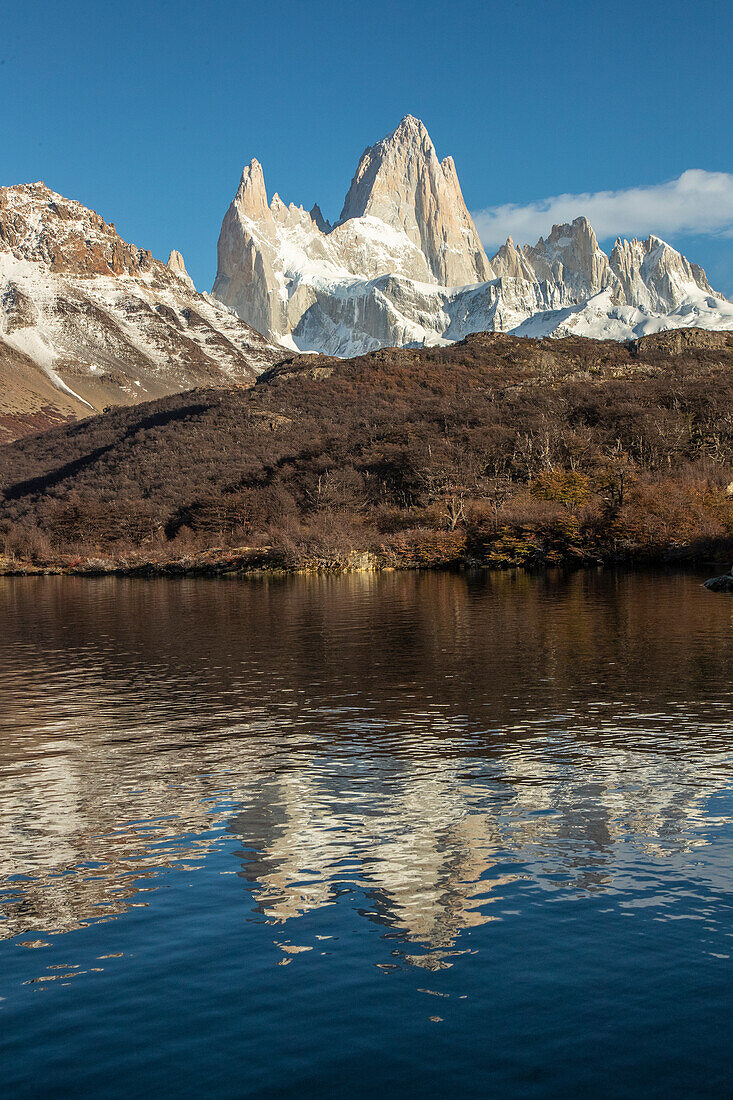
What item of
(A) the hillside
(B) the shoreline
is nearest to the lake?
(B) the shoreline

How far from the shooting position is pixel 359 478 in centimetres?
10375

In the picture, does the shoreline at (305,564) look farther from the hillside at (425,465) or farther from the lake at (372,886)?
the lake at (372,886)

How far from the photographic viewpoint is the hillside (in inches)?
3068

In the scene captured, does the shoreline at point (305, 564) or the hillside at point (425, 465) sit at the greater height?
the hillside at point (425, 465)

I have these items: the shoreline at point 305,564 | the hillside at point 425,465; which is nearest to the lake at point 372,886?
the shoreline at point 305,564

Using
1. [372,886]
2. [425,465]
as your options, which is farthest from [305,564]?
[372,886]

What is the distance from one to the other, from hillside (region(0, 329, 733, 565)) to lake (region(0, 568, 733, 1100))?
2157 inches

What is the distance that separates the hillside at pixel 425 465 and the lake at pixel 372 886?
5479 centimetres

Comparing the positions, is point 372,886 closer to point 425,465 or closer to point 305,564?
point 305,564

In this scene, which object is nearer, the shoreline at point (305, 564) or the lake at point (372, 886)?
the lake at point (372, 886)

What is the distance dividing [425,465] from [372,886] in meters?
93.7

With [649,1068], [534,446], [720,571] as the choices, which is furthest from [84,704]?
[534,446]

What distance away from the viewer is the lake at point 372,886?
6.96 m

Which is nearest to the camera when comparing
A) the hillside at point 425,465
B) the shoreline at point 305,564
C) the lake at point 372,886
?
the lake at point 372,886
